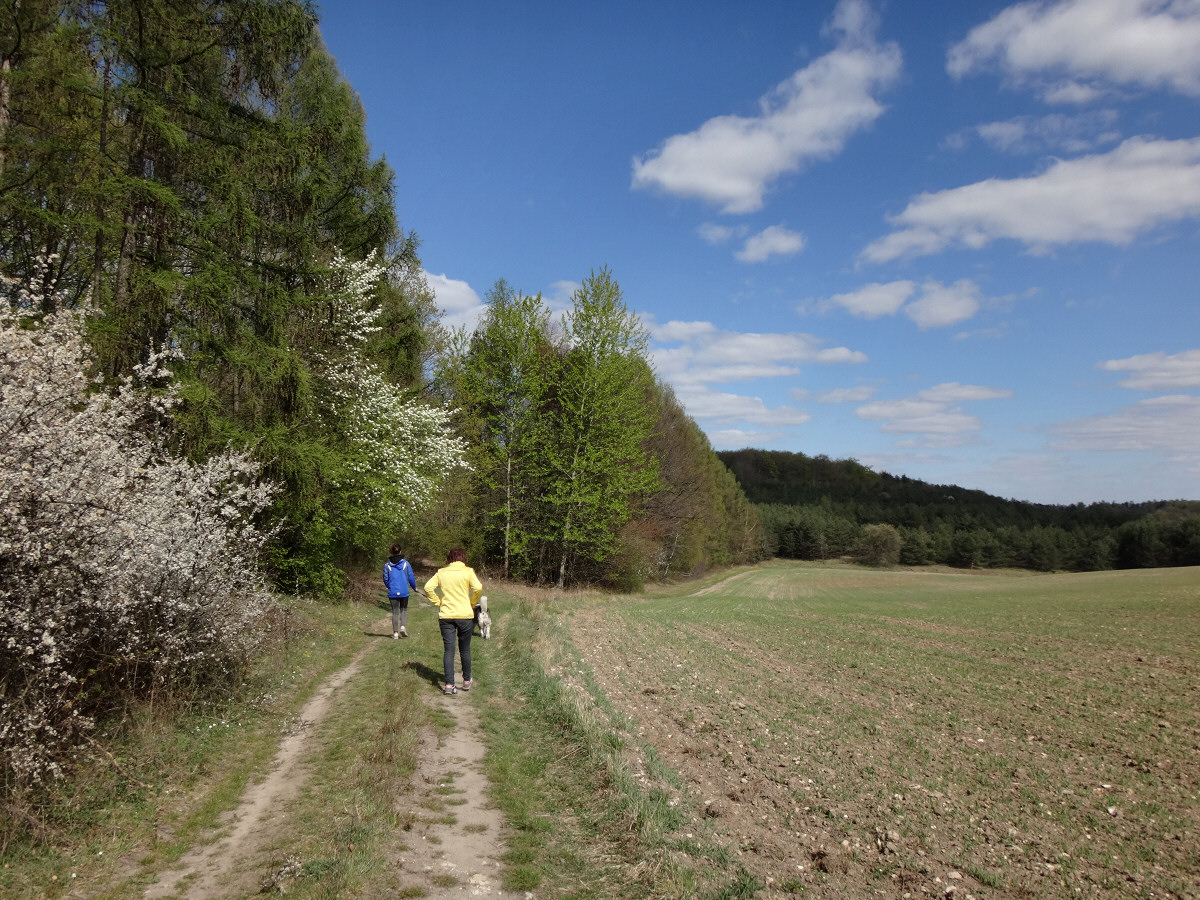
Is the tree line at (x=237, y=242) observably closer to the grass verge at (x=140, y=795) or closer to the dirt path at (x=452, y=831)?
the grass verge at (x=140, y=795)

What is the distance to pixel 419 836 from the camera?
5281mm

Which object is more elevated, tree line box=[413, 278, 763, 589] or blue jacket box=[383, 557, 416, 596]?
tree line box=[413, 278, 763, 589]

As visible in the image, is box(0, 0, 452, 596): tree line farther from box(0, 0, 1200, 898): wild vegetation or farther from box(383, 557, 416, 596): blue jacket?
box(383, 557, 416, 596): blue jacket

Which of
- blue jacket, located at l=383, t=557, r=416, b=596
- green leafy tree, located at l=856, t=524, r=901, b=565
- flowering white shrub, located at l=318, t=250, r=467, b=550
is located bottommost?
green leafy tree, located at l=856, t=524, r=901, b=565

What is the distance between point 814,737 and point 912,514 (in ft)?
482

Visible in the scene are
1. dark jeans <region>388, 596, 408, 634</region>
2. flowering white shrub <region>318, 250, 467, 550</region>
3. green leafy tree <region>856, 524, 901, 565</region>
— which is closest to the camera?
dark jeans <region>388, 596, 408, 634</region>

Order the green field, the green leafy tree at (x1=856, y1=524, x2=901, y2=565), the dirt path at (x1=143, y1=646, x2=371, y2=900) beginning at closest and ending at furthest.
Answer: the dirt path at (x1=143, y1=646, x2=371, y2=900)
the green field
the green leafy tree at (x1=856, y1=524, x2=901, y2=565)

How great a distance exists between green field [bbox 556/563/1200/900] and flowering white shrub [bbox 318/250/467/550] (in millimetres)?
6452

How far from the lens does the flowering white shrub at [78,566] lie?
493cm

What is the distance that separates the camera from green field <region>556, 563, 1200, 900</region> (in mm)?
5348

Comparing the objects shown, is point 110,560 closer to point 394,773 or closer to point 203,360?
point 394,773

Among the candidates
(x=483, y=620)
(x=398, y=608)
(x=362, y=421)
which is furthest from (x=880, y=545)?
(x=398, y=608)

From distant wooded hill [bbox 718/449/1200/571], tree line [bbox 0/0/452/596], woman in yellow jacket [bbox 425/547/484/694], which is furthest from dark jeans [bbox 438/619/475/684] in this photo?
distant wooded hill [bbox 718/449/1200/571]

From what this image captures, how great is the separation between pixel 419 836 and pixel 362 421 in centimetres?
1399
